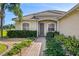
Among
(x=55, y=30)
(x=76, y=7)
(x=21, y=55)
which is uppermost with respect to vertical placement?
(x=76, y=7)

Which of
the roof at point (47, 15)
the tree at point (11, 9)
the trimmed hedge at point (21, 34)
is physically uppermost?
the tree at point (11, 9)

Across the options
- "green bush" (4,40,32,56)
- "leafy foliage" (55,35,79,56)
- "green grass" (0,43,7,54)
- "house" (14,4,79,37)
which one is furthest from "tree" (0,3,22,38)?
"leafy foliage" (55,35,79,56)

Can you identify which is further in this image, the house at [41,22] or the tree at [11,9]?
the house at [41,22]

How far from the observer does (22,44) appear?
5.31 metres

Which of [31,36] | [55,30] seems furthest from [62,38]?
[31,36]

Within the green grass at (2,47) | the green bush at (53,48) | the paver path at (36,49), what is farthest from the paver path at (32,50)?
the green grass at (2,47)

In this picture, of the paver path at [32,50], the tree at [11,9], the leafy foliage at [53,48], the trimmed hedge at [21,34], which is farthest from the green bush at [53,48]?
the tree at [11,9]

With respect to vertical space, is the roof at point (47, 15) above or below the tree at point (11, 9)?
below

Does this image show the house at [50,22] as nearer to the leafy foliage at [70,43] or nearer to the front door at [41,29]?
the front door at [41,29]

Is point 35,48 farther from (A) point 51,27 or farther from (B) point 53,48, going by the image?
(A) point 51,27

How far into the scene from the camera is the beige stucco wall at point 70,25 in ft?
17.6

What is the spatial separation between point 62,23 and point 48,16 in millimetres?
305

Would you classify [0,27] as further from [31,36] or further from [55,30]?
[55,30]

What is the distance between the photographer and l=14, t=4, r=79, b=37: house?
530 cm
